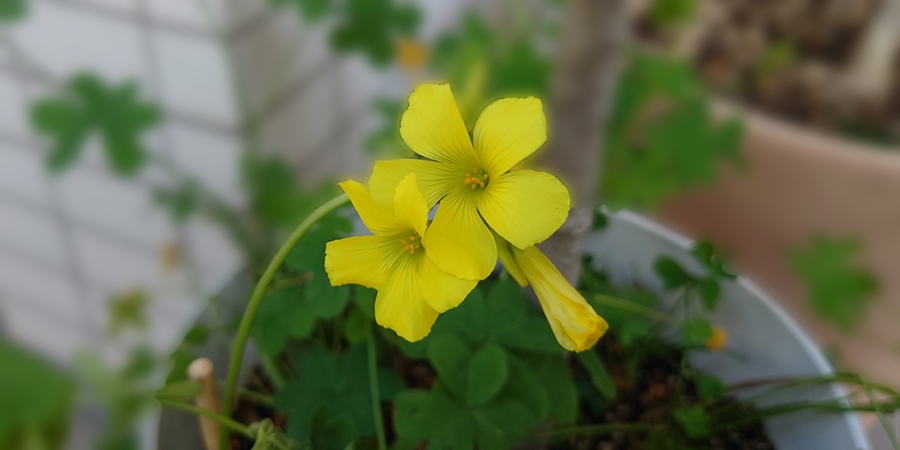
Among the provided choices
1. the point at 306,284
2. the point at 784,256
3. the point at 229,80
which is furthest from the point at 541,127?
the point at 784,256

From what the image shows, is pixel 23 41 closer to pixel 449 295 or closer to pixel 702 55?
pixel 449 295

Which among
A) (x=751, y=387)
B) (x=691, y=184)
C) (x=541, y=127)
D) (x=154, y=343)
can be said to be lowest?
(x=751, y=387)

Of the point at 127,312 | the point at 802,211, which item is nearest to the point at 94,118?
the point at 127,312

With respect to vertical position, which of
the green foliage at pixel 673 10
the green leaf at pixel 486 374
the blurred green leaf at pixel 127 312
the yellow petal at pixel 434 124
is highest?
the green foliage at pixel 673 10

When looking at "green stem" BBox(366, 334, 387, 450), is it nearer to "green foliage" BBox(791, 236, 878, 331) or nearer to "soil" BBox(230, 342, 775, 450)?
"soil" BBox(230, 342, 775, 450)

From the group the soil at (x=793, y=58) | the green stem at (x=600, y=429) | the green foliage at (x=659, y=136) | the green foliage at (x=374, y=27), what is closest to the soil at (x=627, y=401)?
the green stem at (x=600, y=429)

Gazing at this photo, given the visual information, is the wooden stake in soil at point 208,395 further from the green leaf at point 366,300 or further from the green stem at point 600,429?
the green stem at point 600,429

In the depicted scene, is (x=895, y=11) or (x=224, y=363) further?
(x=895, y=11)
